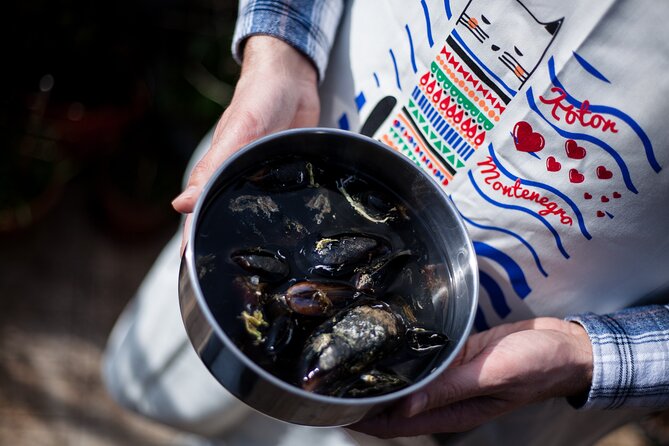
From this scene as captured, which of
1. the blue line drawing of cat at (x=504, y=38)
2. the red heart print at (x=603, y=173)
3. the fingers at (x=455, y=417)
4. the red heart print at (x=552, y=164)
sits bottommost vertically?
the fingers at (x=455, y=417)

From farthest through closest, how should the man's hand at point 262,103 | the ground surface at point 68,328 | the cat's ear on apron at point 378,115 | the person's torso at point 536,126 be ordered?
1. the ground surface at point 68,328
2. the cat's ear on apron at point 378,115
3. the man's hand at point 262,103
4. the person's torso at point 536,126

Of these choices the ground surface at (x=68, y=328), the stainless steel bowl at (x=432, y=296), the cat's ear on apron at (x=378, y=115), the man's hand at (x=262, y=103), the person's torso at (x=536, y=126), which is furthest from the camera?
the ground surface at (x=68, y=328)

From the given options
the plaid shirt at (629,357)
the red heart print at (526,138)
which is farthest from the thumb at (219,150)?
the plaid shirt at (629,357)

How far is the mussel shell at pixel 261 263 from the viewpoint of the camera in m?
0.72

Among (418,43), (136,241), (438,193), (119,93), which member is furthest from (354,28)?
(136,241)

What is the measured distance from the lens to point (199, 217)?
2.34ft

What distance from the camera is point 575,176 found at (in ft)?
2.68

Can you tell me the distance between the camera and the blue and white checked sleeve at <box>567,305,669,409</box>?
0.90 m

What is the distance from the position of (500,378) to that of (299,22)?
0.58 meters

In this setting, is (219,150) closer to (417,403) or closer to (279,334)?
(279,334)

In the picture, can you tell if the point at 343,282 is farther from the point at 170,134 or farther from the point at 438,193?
the point at 170,134

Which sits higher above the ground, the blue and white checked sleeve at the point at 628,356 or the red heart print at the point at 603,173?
the red heart print at the point at 603,173

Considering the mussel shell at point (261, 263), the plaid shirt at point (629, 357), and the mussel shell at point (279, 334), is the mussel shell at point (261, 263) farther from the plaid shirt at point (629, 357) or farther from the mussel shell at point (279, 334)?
the plaid shirt at point (629, 357)

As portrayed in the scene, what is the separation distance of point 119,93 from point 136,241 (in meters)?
0.46
